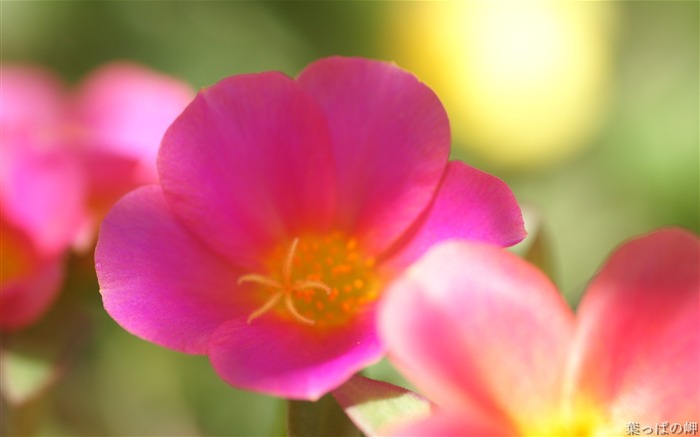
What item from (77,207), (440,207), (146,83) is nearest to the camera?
(440,207)

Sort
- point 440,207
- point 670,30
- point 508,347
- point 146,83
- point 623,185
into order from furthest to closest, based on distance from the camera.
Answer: point 670,30
point 623,185
point 146,83
point 440,207
point 508,347

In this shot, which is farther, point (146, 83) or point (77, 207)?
point (146, 83)

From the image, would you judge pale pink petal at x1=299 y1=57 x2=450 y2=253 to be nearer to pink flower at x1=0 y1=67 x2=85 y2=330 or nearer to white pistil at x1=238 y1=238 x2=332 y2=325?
white pistil at x1=238 y1=238 x2=332 y2=325

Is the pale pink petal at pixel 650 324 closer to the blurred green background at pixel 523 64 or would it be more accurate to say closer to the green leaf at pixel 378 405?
the green leaf at pixel 378 405

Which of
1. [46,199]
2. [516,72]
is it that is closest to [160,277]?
[46,199]

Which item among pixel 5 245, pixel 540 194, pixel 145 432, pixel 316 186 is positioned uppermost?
pixel 316 186

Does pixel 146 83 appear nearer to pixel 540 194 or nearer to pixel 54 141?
pixel 54 141

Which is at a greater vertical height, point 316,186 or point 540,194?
point 316,186

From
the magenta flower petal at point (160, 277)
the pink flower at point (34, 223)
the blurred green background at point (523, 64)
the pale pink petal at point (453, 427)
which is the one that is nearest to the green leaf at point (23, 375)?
the pink flower at point (34, 223)

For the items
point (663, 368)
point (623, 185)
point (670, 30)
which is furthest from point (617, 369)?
point (670, 30)
